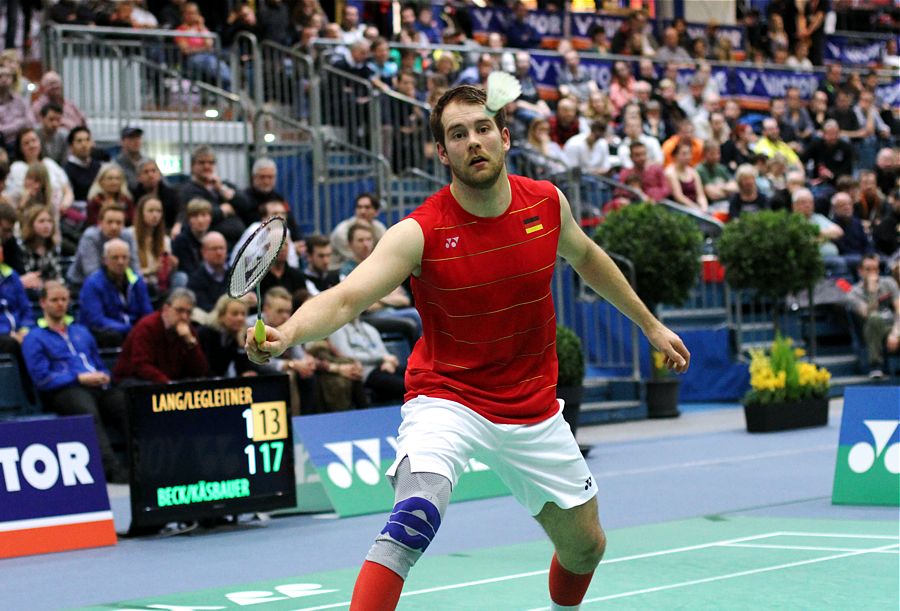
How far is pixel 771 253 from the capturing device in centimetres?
1738

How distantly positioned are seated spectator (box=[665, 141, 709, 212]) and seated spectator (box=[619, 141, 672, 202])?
325mm

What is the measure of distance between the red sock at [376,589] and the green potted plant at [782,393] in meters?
10.9

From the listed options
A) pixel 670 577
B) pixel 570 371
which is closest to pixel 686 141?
pixel 570 371

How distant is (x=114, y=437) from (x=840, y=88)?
56.6 feet

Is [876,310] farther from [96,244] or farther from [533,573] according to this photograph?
[533,573]

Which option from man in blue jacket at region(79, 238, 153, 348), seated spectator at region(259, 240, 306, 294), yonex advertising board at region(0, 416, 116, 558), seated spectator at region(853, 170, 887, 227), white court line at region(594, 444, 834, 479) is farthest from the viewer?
seated spectator at region(853, 170, 887, 227)

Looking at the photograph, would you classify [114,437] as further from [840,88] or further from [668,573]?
[840,88]

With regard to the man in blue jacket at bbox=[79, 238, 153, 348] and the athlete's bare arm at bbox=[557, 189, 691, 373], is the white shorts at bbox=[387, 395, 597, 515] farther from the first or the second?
the man in blue jacket at bbox=[79, 238, 153, 348]

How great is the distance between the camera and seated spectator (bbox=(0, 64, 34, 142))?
49.3ft

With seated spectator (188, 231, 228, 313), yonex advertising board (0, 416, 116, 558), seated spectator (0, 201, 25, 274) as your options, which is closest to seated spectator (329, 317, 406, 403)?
seated spectator (188, 231, 228, 313)

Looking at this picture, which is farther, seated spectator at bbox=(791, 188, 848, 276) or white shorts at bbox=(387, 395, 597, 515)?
seated spectator at bbox=(791, 188, 848, 276)

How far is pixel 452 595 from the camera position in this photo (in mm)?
7512

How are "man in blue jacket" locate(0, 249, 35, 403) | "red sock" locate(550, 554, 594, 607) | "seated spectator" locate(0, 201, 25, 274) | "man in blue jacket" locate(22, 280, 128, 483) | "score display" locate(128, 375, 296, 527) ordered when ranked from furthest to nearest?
"seated spectator" locate(0, 201, 25, 274) → "man in blue jacket" locate(0, 249, 35, 403) → "man in blue jacket" locate(22, 280, 128, 483) → "score display" locate(128, 375, 296, 527) → "red sock" locate(550, 554, 594, 607)

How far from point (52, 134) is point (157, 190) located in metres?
1.36
